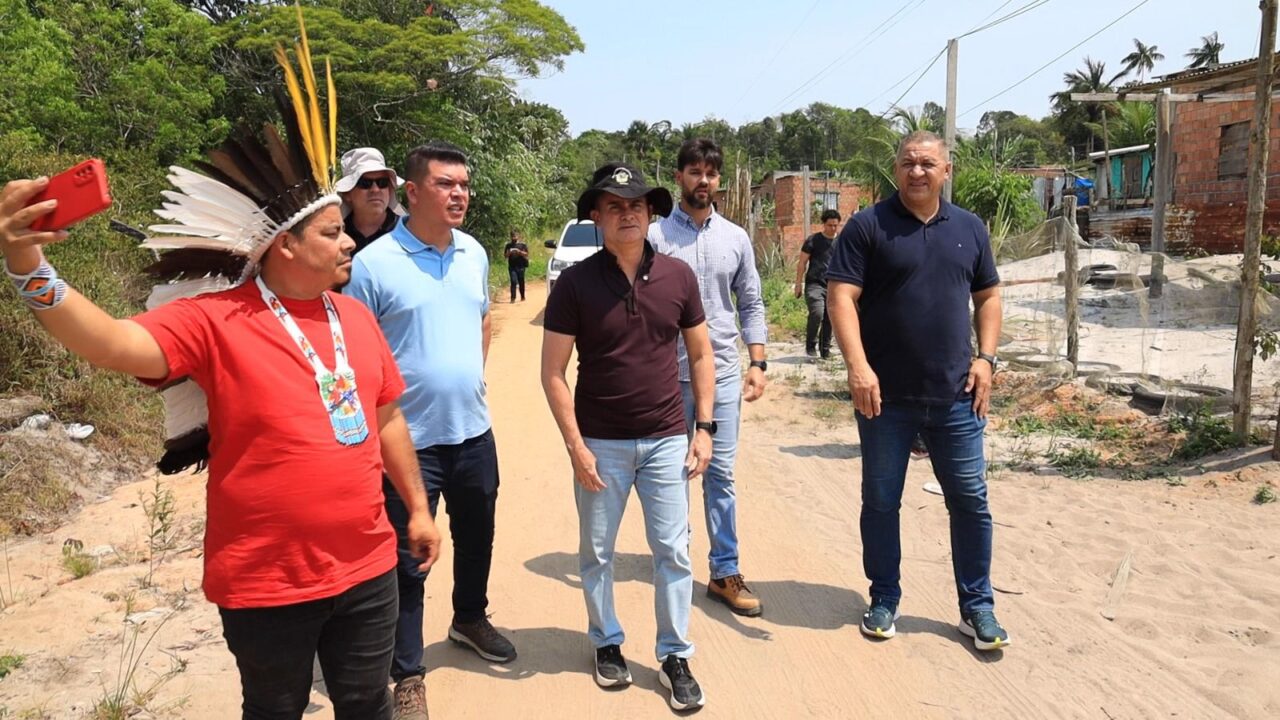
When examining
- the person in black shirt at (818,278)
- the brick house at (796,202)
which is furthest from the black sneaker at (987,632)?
the brick house at (796,202)

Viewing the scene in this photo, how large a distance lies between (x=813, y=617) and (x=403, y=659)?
2.00 m

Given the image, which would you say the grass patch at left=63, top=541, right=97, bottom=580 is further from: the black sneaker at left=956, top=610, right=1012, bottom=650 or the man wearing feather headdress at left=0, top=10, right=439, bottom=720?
the black sneaker at left=956, top=610, right=1012, bottom=650

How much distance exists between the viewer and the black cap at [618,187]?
3.21 meters

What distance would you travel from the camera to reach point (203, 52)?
16750 millimetres

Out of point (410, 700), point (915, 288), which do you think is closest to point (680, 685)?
point (410, 700)

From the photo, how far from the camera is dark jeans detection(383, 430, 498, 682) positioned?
3242 mm

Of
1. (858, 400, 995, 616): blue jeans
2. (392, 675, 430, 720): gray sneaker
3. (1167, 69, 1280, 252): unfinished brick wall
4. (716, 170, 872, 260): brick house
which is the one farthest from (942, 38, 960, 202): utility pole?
(392, 675, 430, 720): gray sneaker

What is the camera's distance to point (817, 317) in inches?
428

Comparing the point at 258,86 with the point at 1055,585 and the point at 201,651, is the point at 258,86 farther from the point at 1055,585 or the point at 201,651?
the point at 1055,585

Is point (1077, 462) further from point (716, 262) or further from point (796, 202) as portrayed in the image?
point (796, 202)

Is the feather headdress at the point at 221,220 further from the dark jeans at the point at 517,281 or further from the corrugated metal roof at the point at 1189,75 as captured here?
→ the dark jeans at the point at 517,281

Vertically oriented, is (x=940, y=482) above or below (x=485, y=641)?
above

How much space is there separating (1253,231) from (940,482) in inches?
151

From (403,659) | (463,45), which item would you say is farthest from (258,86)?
(403,659)
